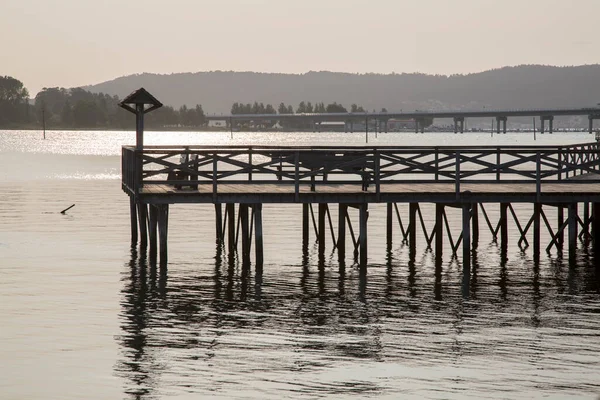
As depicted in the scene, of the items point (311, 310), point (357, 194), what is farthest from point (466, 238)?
point (311, 310)

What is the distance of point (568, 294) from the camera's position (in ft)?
92.7

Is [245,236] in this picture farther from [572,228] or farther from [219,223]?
[572,228]

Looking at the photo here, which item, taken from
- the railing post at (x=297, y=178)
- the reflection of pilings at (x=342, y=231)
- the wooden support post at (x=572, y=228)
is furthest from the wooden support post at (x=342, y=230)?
the wooden support post at (x=572, y=228)

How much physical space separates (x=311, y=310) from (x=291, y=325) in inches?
78.6

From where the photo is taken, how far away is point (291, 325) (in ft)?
77.5

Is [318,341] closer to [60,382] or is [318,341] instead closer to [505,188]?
[60,382]

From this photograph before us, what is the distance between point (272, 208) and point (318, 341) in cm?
3507

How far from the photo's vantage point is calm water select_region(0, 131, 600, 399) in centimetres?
1867

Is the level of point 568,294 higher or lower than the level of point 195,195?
lower

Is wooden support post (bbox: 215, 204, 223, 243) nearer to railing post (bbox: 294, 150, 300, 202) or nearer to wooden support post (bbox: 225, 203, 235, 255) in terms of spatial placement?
wooden support post (bbox: 225, 203, 235, 255)

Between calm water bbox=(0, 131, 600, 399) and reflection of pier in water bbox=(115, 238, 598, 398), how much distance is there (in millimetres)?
58

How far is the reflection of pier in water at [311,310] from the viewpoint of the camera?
20.5 metres

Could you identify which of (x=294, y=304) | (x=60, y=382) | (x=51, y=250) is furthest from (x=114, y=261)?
(x=60, y=382)

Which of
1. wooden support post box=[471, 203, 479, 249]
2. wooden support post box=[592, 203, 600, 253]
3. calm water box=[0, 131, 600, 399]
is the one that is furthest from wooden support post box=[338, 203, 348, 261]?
wooden support post box=[592, 203, 600, 253]
